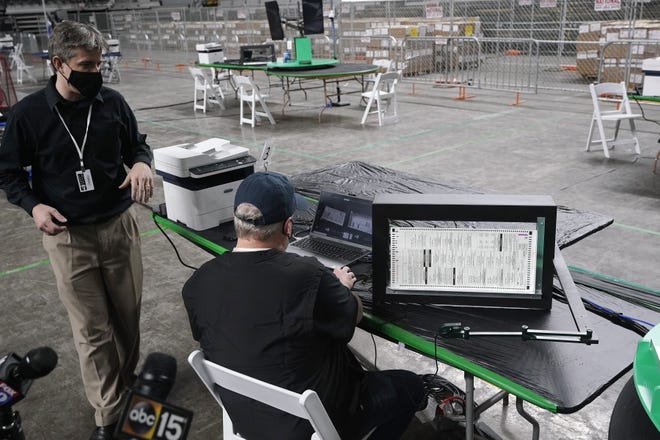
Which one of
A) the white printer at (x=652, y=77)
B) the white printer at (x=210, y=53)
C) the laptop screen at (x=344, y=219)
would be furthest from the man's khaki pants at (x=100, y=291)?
the white printer at (x=210, y=53)

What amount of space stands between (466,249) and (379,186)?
5.15 feet

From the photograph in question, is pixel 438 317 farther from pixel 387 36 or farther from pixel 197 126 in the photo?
pixel 387 36

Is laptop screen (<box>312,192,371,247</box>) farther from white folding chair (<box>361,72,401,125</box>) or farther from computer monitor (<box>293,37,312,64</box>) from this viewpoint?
computer monitor (<box>293,37,312,64</box>)

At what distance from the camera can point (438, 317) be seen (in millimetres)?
2059

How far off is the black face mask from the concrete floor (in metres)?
1.26

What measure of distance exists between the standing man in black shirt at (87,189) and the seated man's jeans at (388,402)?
37.6 inches

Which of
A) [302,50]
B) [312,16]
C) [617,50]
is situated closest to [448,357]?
[302,50]

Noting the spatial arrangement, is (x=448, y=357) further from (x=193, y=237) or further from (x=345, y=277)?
(x=193, y=237)

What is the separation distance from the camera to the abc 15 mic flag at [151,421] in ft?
1.28

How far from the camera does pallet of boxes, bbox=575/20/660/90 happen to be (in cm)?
987

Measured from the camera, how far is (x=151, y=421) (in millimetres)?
400

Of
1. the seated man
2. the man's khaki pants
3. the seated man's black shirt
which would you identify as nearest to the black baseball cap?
the seated man

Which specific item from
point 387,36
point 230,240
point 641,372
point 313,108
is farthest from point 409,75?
point 641,372

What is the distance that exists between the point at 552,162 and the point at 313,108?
5.22 m
